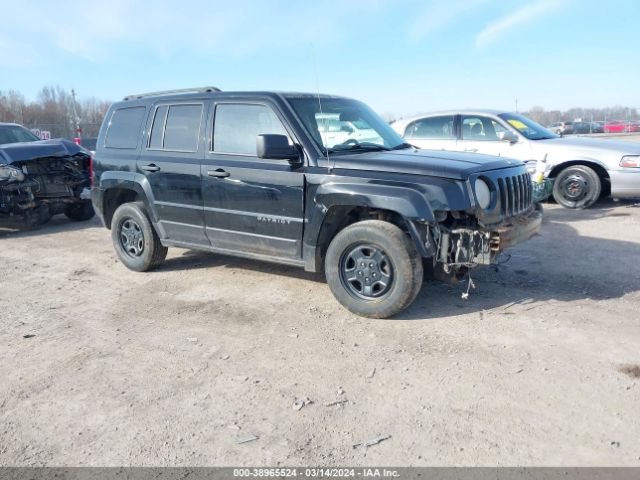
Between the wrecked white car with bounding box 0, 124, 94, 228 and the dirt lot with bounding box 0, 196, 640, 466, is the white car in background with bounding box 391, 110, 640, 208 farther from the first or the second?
the wrecked white car with bounding box 0, 124, 94, 228

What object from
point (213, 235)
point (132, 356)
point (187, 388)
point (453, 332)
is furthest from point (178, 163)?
point (453, 332)

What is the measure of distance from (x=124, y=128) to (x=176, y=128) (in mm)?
916

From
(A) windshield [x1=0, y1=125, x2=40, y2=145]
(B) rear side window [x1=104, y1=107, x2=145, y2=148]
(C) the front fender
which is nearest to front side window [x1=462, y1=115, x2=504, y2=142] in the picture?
(C) the front fender

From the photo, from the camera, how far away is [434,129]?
972 centimetres

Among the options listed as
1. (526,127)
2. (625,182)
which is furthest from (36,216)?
(625,182)

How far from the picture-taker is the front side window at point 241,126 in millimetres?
4880

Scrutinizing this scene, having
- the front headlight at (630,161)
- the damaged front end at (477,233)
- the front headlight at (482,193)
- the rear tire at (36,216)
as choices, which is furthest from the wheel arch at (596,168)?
the rear tire at (36,216)

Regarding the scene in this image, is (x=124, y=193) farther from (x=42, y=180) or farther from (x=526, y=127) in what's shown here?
(x=526, y=127)

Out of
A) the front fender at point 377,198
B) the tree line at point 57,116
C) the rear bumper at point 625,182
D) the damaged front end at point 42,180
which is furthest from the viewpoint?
the tree line at point 57,116

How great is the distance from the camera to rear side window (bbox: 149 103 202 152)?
5363mm

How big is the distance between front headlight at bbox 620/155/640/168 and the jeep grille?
4.73 m

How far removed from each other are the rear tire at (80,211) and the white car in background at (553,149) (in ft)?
20.6

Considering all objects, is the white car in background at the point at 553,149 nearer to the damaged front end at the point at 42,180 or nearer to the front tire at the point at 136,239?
the front tire at the point at 136,239

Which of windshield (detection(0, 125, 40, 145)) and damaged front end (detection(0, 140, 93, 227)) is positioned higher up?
windshield (detection(0, 125, 40, 145))
